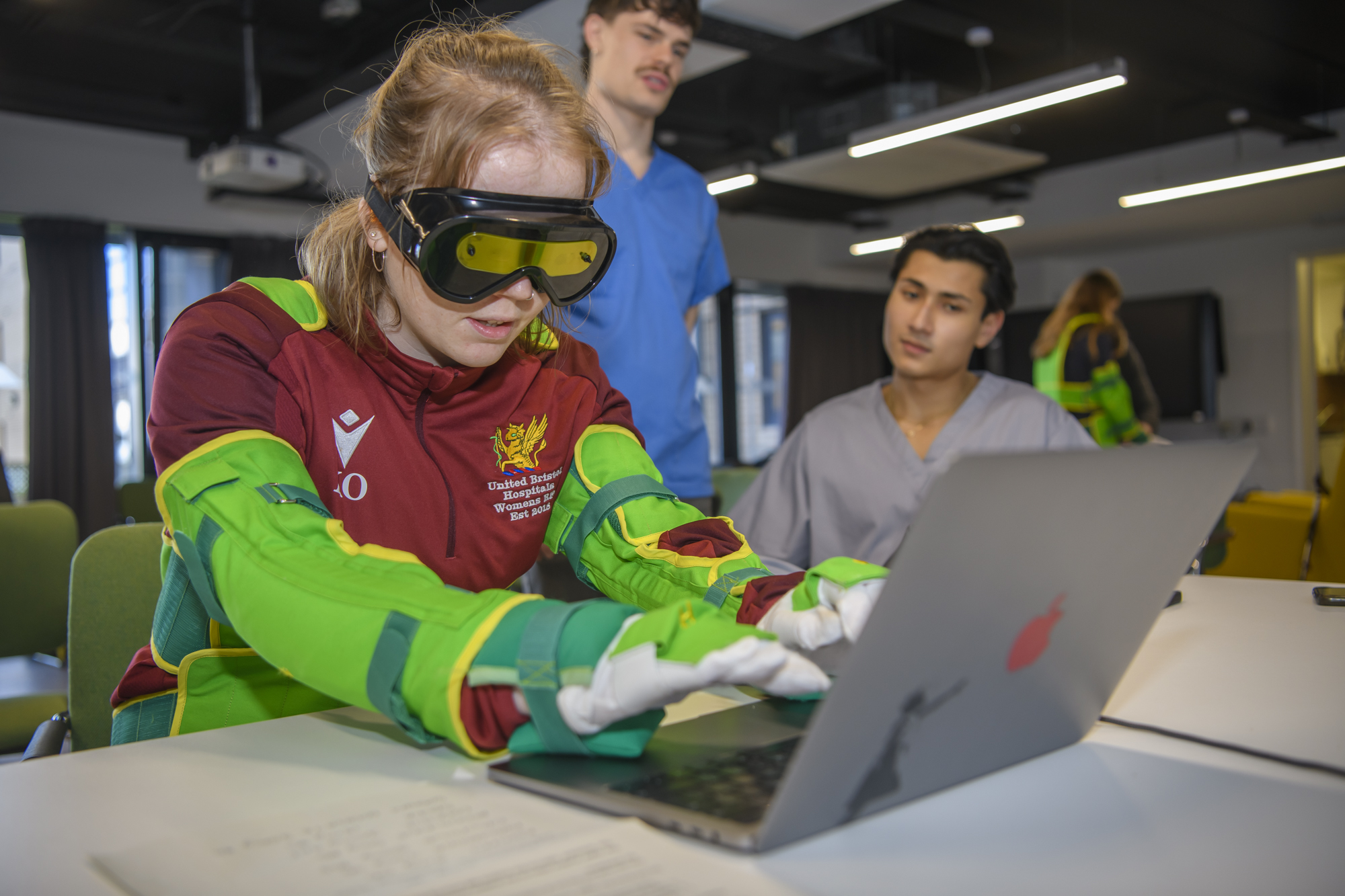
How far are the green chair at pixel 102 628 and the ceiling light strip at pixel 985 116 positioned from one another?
13.3 ft

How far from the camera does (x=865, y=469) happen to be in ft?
6.44

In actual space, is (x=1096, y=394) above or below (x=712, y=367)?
below

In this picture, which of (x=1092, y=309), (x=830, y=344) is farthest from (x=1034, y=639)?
(x=830, y=344)

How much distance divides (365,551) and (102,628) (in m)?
0.84

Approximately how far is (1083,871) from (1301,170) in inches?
261

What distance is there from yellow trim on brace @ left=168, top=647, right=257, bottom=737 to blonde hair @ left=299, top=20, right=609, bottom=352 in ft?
1.05

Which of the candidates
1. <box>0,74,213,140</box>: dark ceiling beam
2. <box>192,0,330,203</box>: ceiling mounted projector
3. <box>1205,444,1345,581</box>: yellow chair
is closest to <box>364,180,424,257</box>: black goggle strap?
<box>1205,444,1345,581</box>: yellow chair

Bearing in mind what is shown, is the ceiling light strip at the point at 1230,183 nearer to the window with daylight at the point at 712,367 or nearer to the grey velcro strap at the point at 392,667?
the window with daylight at the point at 712,367

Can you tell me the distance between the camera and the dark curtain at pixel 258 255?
6156mm

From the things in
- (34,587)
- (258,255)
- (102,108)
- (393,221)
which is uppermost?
(102,108)

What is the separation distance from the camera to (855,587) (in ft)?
2.48

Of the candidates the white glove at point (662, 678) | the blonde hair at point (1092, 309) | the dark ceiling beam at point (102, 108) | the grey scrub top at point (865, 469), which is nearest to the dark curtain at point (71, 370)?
the dark ceiling beam at point (102, 108)

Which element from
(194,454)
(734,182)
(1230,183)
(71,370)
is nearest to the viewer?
(194,454)

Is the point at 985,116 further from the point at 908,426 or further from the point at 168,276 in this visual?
the point at 168,276
